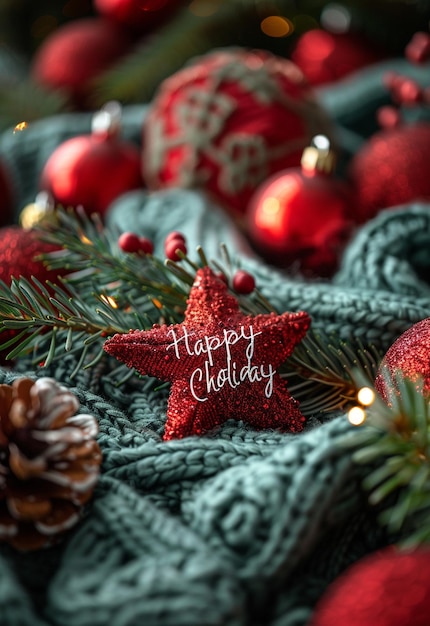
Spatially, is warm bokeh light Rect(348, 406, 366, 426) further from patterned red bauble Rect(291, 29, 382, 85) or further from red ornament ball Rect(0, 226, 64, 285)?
patterned red bauble Rect(291, 29, 382, 85)

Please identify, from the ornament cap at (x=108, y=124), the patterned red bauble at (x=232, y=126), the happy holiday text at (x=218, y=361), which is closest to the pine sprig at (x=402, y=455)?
the happy holiday text at (x=218, y=361)

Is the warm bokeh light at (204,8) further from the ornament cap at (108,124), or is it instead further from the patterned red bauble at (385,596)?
the patterned red bauble at (385,596)

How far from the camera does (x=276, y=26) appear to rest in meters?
1.14

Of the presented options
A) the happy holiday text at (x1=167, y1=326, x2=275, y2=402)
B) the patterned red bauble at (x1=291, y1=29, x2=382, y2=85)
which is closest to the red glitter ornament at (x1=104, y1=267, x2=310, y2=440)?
the happy holiday text at (x1=167, y1=326, x2=275, y2=402)

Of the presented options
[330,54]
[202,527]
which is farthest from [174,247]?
[330,54]

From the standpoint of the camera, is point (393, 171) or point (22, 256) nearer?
point (22, 256)

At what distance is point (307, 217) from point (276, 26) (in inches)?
21.0

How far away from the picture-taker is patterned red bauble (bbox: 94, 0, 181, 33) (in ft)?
3.76

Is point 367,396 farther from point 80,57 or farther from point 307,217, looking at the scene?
point 80,57

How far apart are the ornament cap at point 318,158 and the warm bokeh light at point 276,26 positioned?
430 mm

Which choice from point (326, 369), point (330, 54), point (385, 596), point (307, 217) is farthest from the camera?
point (330, 54)

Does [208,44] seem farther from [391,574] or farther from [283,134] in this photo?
[391,574]

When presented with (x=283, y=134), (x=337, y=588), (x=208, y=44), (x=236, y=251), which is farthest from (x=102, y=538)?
(x=208, y=44)

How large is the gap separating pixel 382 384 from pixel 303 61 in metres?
0.80
